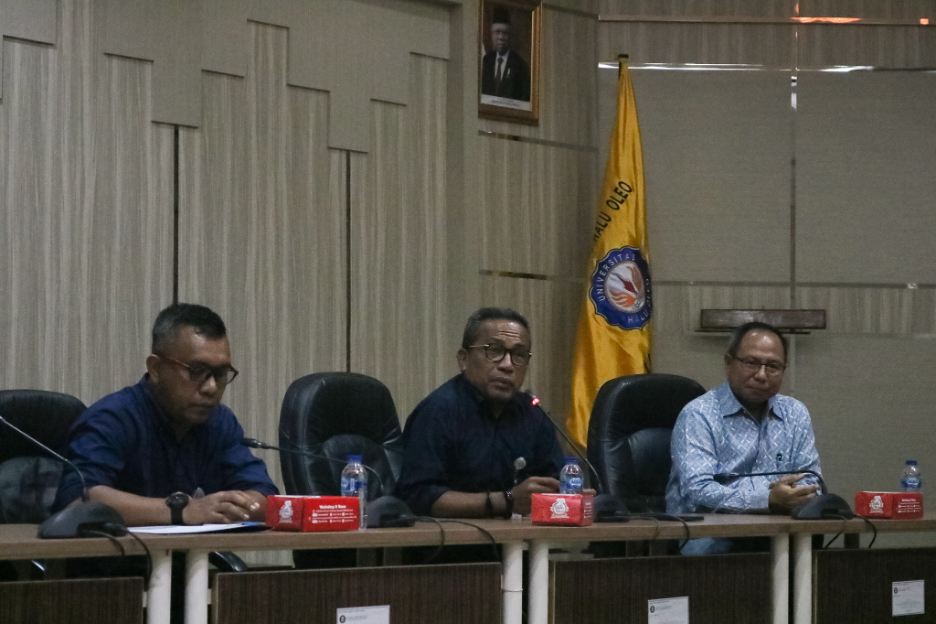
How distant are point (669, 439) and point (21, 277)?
2.31 meters

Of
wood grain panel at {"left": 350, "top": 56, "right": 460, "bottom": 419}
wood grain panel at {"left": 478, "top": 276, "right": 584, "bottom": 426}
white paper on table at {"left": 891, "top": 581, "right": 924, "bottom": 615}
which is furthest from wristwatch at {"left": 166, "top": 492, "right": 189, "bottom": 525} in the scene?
wood grain panel at {"left": 478, "top": 276, "right": 584, "bottom": 426}

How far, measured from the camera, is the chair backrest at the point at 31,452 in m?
2.88

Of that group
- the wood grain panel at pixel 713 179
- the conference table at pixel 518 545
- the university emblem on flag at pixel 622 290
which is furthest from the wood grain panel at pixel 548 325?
the conference table at pixel 518 545

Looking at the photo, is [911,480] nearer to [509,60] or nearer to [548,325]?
[548,325]

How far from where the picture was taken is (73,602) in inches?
77.9

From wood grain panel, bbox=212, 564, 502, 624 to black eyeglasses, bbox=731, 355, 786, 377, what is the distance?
1.54 m

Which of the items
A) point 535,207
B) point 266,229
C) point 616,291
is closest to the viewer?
point 266,229

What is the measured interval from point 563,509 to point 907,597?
111cm

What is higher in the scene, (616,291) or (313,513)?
(616,291)

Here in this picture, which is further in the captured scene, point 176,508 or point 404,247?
point 404,247

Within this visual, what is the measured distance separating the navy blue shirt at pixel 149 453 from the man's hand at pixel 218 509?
322mm

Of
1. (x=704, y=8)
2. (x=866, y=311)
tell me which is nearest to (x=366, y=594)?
Result: (x=866, y=311)

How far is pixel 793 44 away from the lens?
5.54m

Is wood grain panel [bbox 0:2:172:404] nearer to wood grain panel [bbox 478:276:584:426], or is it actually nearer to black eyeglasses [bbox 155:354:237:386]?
black eyeglasses [bbox 155:354:237:386]
